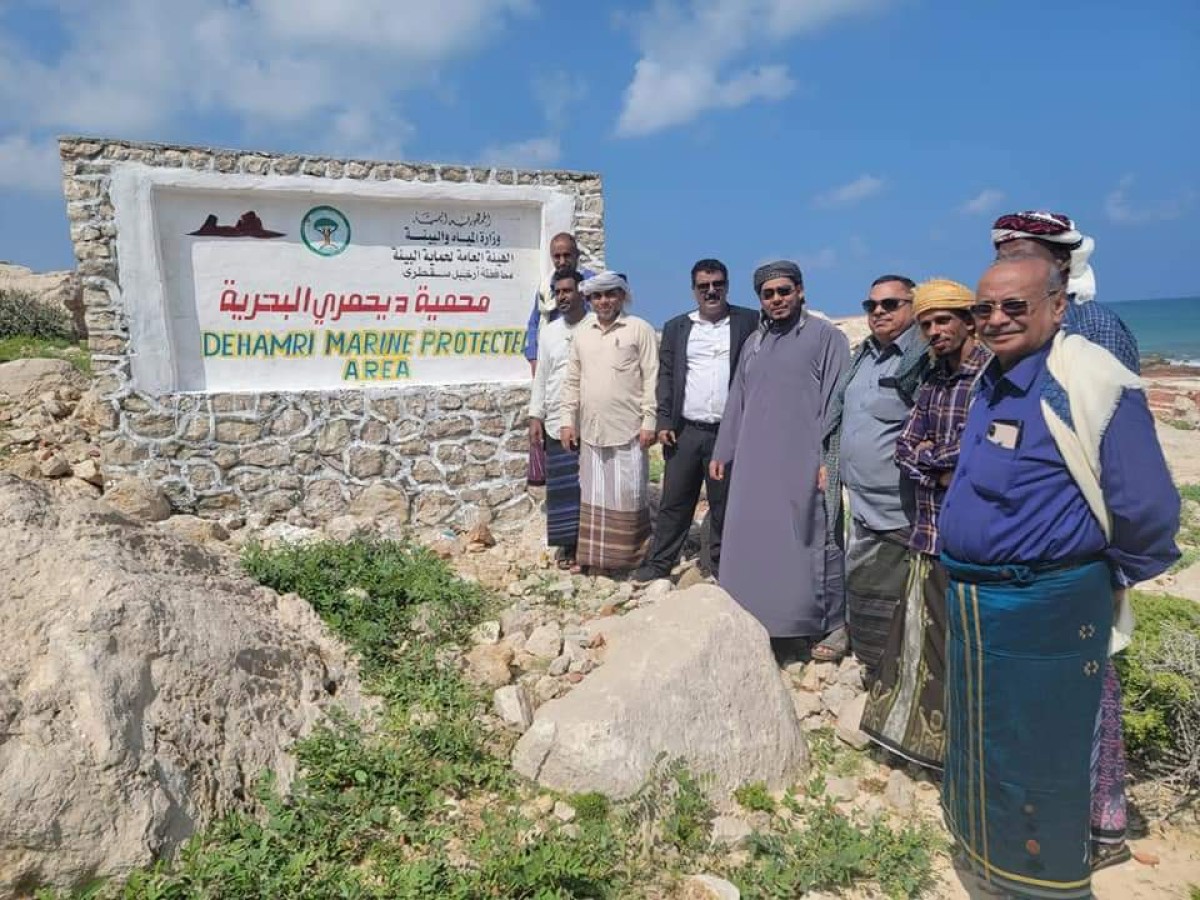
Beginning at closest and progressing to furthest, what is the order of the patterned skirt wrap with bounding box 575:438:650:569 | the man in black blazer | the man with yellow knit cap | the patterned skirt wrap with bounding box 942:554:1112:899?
the patterned skirt wrap with bounding box 942:554:1112:899
the man with yellow knit cap
the man in black blazer
the patterned skirt wrap with bounding box 575:438:650:569

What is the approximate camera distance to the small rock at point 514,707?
Answer: 9.94ft

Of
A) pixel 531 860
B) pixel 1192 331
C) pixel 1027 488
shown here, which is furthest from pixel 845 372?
pixel 1192 331

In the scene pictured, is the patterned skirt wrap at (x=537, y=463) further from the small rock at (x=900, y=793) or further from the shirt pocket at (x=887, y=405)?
the small rock at (x=900, y=793)

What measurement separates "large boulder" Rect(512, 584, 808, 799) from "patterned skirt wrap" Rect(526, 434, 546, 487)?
6.76 feet

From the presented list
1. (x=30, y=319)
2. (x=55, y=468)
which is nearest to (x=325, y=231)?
(x=55, y=468)

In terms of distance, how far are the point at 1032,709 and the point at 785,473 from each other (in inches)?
66.3

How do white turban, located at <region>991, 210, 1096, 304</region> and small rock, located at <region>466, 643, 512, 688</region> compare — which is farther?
small rock, located at <region>466, 643, 512, 688</region>

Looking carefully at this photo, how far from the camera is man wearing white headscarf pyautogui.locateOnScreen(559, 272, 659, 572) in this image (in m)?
4.35

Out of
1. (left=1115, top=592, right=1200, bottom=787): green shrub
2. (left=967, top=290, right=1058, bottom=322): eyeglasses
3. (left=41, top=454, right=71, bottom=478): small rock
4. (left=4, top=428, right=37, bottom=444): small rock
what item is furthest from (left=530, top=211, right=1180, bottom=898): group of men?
(left=4, top=428, right=37, bottom=444): small rock

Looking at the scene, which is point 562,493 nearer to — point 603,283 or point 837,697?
point 603,283

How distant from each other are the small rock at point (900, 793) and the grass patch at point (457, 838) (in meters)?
0.15

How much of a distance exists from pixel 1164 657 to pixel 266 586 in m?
3.60

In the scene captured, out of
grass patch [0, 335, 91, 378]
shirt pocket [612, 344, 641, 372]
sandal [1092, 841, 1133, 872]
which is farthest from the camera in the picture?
grass patch [0, 335, 91, 378]

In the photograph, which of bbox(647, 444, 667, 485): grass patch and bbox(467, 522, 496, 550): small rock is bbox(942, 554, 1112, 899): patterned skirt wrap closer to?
bbox(467, 522, 496, 550): small rock
